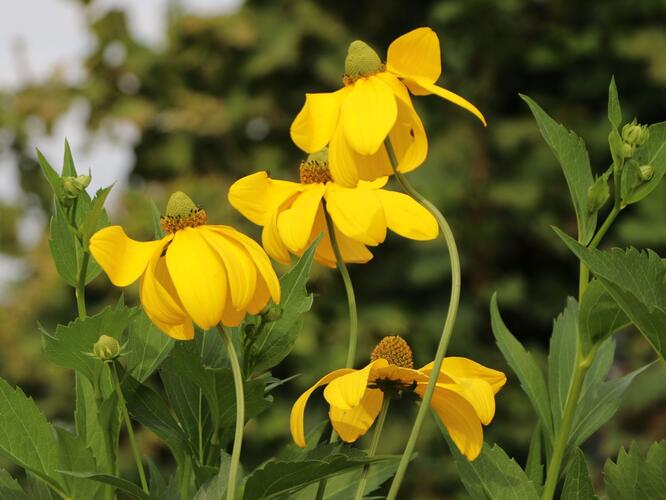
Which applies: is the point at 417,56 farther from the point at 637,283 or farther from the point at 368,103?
the point at 637,283

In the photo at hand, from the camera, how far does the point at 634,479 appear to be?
22.3 inches

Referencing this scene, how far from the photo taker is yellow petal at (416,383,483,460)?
54cm

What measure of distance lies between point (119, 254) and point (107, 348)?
0.05 meters

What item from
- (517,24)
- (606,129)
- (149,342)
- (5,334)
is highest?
(149,342)

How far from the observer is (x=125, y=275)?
1.70 ft

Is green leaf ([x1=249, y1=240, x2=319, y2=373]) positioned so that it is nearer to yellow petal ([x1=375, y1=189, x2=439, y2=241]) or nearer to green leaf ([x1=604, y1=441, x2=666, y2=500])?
yellow petal ([x1=375, y1=189, x2=439, y2=241])

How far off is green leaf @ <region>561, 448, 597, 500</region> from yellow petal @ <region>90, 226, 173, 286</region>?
0.22 meters

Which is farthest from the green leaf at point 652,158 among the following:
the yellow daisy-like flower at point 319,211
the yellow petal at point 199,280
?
the yellow petal at point 199,280

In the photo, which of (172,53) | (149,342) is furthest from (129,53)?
(149,342)

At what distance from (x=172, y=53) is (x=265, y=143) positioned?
1.81 ft

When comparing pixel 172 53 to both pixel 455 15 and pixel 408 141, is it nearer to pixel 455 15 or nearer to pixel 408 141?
pixel 455 15

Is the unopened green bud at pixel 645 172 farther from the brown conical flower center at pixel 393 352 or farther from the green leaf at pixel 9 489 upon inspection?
the green leaf at pixel 9 489

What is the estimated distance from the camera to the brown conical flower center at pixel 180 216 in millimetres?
539

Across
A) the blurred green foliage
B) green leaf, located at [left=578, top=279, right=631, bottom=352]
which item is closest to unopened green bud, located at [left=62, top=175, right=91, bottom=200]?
green leaf, located at [left=578, top=279, right=631, bottom=352]
